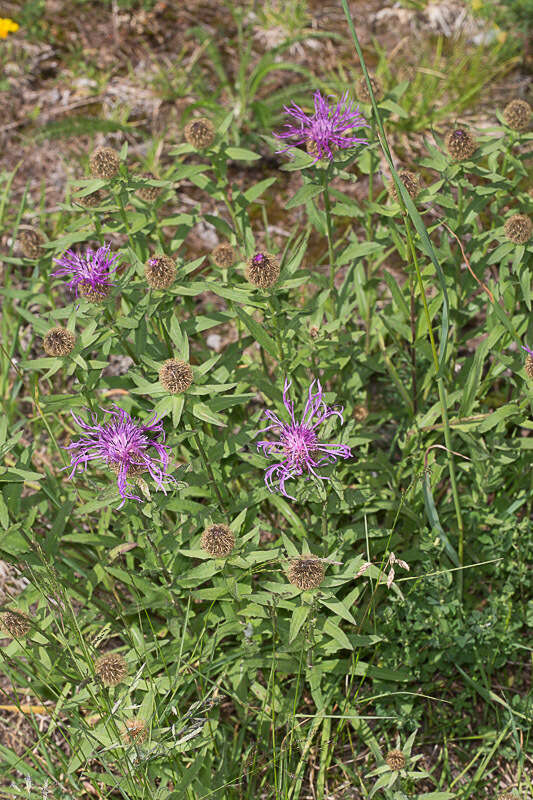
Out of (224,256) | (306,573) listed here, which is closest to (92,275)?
(224,256)

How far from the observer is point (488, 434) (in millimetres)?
3062

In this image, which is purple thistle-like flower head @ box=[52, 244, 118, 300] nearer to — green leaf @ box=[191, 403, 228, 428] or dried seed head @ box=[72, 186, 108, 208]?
dried seed head @ box=[72, 186, 108, 208]

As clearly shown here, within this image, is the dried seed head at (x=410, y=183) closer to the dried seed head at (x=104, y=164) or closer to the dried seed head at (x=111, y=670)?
the dried seed head at (x=104, y=164)

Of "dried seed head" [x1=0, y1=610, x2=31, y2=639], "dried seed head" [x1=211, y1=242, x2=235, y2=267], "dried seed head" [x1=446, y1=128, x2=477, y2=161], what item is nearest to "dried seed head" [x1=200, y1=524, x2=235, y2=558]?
"dried seed head" [x1=0, y1=610, x2=31, y2=639]

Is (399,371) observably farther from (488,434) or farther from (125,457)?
(125,457)

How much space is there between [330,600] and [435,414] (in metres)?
0.94

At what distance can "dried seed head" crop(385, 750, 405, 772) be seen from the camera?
2359 mm

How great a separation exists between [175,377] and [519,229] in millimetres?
1265

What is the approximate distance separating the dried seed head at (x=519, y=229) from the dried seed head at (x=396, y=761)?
5.59ft

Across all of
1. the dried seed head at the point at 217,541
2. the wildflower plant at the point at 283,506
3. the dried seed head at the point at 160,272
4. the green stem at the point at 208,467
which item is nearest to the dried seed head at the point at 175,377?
the wildflower plant at the point at 283,506

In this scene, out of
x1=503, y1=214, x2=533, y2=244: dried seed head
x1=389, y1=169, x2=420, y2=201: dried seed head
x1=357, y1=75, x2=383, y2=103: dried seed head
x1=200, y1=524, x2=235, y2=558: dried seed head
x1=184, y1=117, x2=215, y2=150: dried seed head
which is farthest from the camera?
x1=357, y1=75, x2=383, y2=103: dried seed head

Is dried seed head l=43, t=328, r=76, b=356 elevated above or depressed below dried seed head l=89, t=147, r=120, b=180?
below

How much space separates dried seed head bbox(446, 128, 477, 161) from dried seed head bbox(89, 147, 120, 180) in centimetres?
117

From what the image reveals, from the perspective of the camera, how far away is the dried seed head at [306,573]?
88.8 inches
